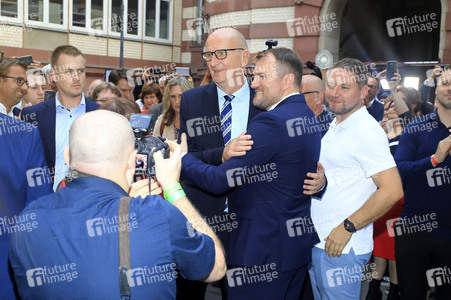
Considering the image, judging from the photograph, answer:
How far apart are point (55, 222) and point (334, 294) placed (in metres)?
2.17

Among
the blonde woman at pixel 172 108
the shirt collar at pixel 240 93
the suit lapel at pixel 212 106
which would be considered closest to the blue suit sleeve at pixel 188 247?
the suit lapel at pixel 212 106

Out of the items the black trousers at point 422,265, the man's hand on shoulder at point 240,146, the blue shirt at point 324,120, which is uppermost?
the blue shirt at point 324,120

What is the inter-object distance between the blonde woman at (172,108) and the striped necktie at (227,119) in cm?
253

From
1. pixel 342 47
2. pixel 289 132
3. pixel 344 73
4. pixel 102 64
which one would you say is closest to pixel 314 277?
pixel 289 132

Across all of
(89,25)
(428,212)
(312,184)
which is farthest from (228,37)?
(89,25)

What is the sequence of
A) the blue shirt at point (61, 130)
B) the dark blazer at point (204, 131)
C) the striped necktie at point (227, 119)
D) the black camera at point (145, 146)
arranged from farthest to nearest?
the blue shirt at point (61, 130)
the striped necktie at point (227, 119)
the dark blazer at point (204, 131)
the black camera at point (145, 146)

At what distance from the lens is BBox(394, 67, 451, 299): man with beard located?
3.57 m

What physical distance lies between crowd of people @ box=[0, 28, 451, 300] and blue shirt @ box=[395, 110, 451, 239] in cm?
1

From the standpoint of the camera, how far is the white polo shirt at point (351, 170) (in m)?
2.98

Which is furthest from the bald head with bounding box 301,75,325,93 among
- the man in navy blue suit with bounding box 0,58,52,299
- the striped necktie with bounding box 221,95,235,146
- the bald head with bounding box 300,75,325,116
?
the man in navy blue suit with bounding box 0,58,52,299

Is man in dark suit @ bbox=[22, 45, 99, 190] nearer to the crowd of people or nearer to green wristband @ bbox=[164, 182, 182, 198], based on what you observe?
the crowd of people

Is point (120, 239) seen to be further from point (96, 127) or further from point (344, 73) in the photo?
point (344, 73)

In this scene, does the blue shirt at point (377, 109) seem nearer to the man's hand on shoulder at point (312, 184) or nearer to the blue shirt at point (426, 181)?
the blue shirt at point (426, 181)

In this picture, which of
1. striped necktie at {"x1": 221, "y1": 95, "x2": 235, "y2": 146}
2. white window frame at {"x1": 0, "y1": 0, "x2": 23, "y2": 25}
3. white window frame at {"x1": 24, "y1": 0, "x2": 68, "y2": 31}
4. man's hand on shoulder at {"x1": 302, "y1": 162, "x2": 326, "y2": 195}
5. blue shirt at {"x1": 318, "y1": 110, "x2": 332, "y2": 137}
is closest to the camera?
man's hand on shoulder at {"x1": 302, "y1": 162, "x2": 326, "y2": 195}
